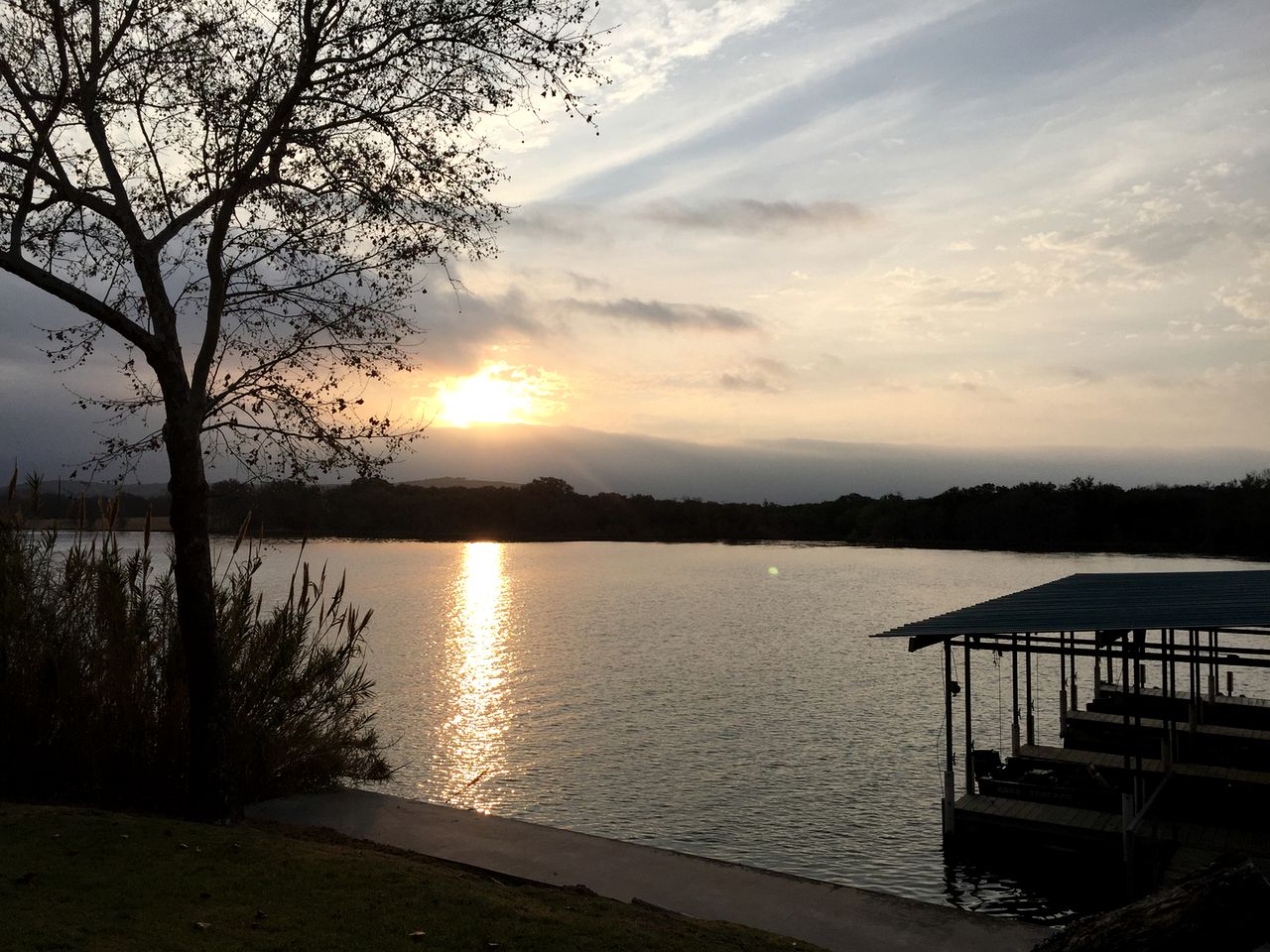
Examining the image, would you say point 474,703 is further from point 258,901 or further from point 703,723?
point 258,901

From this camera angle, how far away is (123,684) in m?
11.6

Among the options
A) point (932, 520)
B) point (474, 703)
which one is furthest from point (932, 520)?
point (474, 703)

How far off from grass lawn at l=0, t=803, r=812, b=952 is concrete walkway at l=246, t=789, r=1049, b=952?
3.11 ft

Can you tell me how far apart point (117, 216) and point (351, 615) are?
20.5 feet

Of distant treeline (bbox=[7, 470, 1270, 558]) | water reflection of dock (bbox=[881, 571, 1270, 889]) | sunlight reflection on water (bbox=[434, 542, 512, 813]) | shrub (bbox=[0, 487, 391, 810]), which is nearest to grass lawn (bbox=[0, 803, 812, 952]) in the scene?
shrub (bbox=[0, 487, 391, 810])

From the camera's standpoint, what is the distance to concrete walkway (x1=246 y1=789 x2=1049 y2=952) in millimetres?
9031

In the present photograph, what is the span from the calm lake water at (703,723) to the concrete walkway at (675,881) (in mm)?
3713

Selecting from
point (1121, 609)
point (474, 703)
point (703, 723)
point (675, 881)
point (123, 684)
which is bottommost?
point (474, 703)

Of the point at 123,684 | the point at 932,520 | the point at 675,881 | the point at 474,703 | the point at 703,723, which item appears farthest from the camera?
the point at 932,520

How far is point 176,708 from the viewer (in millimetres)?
11789

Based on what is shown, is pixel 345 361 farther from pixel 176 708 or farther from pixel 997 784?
pixel 997 784

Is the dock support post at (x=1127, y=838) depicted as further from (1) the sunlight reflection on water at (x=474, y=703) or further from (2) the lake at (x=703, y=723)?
(1) the sunlight reflection on water at (x=474, y=703)

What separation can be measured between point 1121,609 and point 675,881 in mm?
7867

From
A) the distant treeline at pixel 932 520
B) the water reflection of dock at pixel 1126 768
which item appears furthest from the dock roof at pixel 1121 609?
the distant treeline at pixel 932 520
